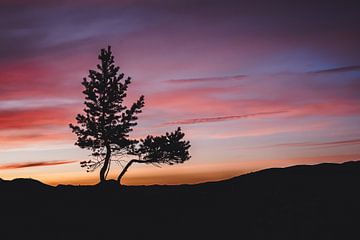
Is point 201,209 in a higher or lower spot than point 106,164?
lower

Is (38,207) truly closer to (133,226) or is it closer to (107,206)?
(107,206)

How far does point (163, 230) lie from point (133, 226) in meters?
1.81

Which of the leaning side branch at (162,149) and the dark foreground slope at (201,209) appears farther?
the leaning side branch at (162,149)

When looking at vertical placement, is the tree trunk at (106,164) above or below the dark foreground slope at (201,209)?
above

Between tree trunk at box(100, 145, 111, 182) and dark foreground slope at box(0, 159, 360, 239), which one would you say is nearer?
dark foreground slope at box(0, 159, 360, 239)

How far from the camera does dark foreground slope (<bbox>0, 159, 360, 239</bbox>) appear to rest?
24.4 meters

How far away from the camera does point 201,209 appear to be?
29.0 meters

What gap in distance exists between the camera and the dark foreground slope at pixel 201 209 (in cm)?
2442

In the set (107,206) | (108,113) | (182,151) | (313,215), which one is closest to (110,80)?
(108,113)

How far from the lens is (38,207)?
30016mm

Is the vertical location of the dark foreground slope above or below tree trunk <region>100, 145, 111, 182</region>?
below

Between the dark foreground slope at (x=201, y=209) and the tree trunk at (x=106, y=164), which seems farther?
the tree trunk at (x=106, y=164)

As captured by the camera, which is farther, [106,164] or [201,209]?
[106,164]

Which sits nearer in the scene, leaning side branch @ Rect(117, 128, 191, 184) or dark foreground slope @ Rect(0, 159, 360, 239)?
dark foreground slope @ Rect(0, 159, 360, 239)
